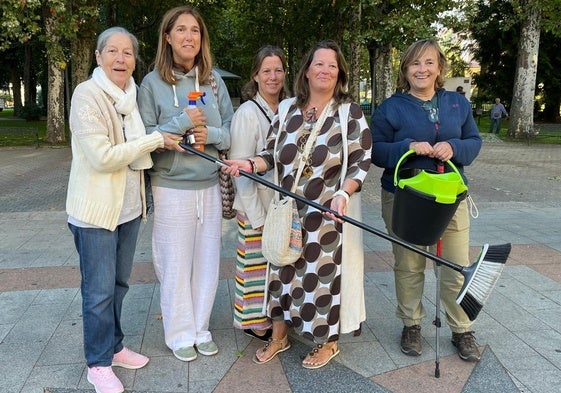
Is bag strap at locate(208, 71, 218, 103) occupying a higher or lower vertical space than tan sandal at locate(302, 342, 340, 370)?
higher

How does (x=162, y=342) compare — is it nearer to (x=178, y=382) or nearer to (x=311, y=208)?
(x=178, y=382)

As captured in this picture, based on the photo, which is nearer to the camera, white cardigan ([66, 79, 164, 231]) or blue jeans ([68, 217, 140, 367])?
white cardigan ([66, 79, 164, 231])

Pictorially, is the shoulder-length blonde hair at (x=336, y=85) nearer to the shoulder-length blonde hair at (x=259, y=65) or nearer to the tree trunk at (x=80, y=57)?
the shoulder-length blonde hair at (x=259, y=65)

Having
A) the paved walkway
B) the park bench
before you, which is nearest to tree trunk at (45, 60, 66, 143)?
the park bench

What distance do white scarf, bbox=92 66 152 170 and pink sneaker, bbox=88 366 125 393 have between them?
1.14 meters

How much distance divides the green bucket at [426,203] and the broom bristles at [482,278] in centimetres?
25

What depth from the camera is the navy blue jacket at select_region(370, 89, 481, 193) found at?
9.54 ft

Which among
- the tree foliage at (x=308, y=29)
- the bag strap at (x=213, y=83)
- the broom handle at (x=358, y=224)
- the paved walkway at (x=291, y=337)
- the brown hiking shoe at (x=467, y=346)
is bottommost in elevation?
the paved walkway at (x=291, y=337)

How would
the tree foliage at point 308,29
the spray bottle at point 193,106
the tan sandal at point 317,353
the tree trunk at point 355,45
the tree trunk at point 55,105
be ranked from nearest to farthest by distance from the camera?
1. the spray bottle at point 193,106
2. the tan sandal at point 317,353
3. the tree foliage at point 308,29
4. the tree trunk at point 355,45
5. the tree trunk at point 55,105

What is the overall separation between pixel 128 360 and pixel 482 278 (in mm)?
2086

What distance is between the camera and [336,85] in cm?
287

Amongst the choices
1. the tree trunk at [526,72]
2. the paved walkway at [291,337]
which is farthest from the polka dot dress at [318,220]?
the tree trunk at [526,72]

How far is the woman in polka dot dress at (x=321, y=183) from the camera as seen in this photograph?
9.17 ft

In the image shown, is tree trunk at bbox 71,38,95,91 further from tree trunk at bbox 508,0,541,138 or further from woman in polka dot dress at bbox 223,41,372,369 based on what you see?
woman in polka dot dress at bbox 223,41,372,369
